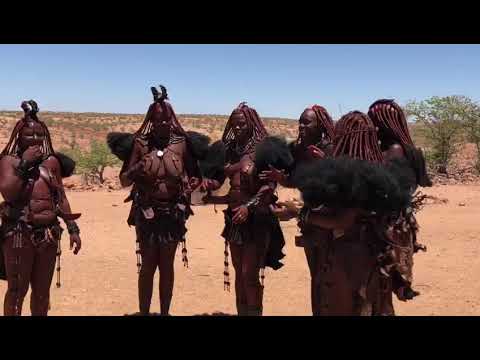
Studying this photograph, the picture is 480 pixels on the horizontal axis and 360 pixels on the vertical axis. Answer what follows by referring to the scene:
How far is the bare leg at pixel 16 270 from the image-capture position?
14.9 ft

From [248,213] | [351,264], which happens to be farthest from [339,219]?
[248,213]

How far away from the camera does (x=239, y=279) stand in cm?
534

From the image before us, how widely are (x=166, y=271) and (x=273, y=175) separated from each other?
147 cm

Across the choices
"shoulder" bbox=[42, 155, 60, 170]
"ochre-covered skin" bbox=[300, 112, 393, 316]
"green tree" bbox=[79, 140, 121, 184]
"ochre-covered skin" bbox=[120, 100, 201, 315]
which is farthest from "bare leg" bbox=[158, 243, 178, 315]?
"green tree" bbox=[79, 140, 121, 184]

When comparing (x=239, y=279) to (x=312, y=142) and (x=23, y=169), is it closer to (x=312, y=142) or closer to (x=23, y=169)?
(x=312, y=142)

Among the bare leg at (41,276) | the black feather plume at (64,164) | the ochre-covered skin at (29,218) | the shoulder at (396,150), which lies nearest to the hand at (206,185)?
the black feather plume at (64,164)

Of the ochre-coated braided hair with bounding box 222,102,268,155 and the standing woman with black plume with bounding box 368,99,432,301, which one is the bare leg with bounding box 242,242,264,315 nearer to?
the ochre-coated braided hair with bounding box 222,102,268,155

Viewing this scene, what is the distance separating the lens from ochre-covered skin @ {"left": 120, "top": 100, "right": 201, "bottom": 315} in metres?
5.21

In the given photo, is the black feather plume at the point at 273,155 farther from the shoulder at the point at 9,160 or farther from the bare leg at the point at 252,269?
the shoulder at the point at 9,160

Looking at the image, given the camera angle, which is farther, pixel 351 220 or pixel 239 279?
pixel 239 279

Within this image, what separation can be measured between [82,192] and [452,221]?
42.9 feet

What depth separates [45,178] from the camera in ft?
15.3

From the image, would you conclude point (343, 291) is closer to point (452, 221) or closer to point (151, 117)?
point (151, 117)

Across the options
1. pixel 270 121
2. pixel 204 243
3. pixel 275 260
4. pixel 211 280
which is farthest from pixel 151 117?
pixel 270 121
